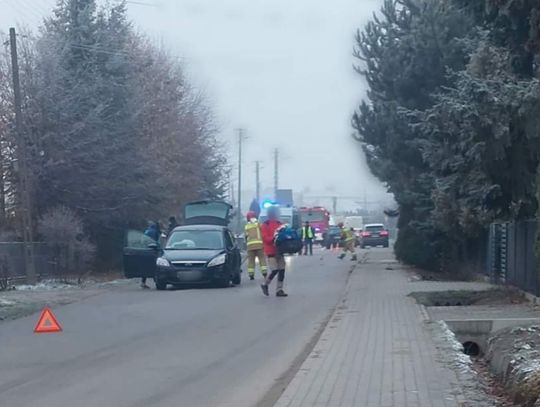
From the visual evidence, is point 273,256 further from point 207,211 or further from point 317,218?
point 317,218

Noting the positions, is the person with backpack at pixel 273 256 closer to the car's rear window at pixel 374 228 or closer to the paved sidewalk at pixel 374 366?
the paved sidewalk at pixel 374 366

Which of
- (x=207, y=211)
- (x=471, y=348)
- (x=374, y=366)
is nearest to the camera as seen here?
(x=374, y=366)

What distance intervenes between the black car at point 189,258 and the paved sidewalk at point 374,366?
6.92m

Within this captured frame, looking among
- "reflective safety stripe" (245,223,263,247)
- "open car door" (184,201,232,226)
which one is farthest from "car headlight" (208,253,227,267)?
"open car door" (184,201,232,226)

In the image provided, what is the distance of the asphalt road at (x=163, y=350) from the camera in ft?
38.4

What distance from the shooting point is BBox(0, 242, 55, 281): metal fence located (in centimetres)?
3039

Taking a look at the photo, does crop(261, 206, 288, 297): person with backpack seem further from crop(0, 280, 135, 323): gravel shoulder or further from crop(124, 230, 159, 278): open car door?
crop(124, 230, 159, 278): open car door

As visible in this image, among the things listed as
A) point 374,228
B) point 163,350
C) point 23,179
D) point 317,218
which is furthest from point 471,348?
point 317,218

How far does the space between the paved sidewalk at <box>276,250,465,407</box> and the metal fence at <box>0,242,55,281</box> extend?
12446 mm

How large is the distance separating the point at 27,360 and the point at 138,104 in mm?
28553

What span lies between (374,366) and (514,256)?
39.2 ft

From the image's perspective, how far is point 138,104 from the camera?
42469mm

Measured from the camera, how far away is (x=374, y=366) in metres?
13.0

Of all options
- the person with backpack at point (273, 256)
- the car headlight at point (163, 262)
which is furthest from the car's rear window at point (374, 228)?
the person with backpack at point (273, 256)
